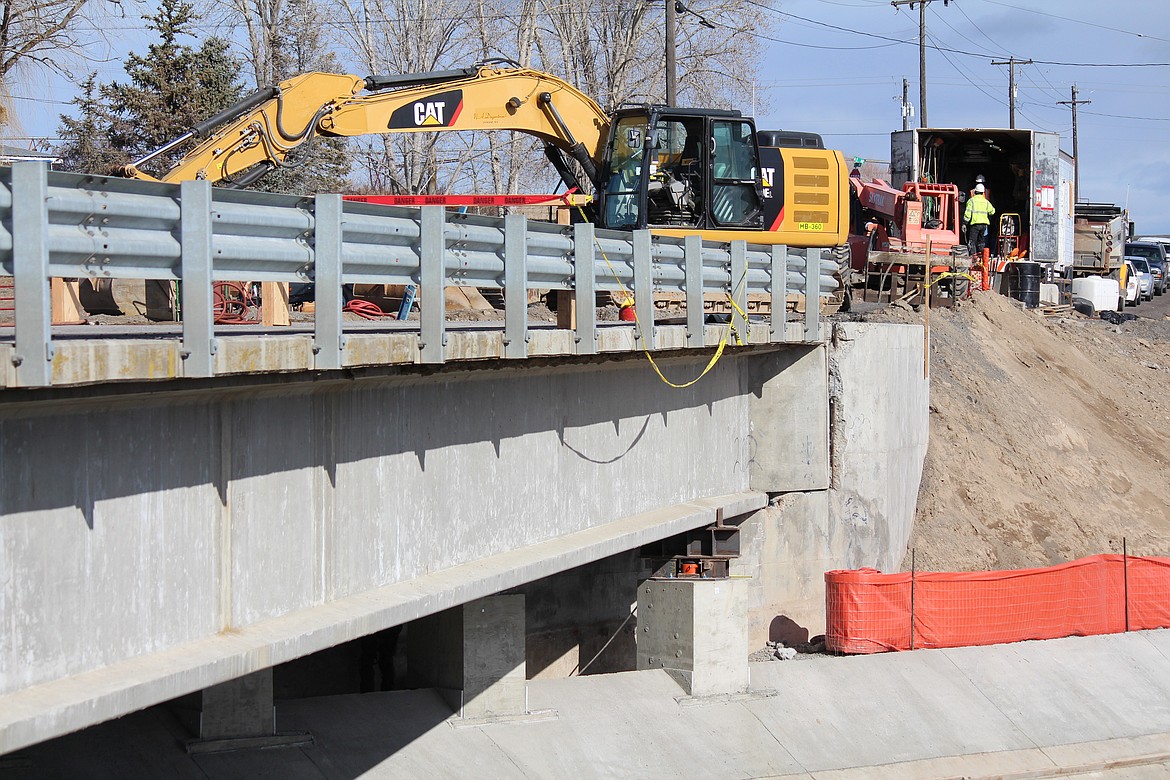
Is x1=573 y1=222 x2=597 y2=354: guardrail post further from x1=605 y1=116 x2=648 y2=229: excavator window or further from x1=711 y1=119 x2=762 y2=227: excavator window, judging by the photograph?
x1=711 y1=119 x2=762 y2=227: excavator window

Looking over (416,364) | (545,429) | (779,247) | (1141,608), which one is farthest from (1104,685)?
(416,364)

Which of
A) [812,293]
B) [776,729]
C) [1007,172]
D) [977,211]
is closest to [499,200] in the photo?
[812,293]

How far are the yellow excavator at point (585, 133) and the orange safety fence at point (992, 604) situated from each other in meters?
5.05

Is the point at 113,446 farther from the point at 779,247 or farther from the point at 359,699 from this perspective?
the point at 779,247

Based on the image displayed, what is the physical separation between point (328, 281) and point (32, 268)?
2077mm

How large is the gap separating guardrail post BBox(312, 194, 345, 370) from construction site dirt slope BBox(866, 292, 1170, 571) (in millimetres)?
12837

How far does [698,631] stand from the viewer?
1430 cm

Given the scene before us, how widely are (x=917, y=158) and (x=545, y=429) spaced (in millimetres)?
23538

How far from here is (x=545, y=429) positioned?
11297 millimetres

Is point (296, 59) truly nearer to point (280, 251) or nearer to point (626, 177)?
point (626, 177)

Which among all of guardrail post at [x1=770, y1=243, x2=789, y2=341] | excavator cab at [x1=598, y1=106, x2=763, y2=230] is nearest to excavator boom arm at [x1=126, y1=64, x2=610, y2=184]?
excavator cab at [x1=598, y1=106, x2=763, y2=230]

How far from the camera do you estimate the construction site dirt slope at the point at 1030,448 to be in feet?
63.6

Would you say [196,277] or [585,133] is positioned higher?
[585,133]

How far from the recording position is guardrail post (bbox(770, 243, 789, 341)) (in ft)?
47.3
